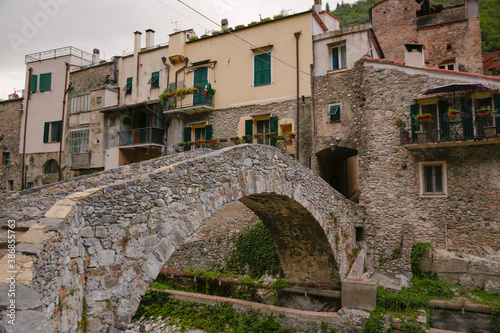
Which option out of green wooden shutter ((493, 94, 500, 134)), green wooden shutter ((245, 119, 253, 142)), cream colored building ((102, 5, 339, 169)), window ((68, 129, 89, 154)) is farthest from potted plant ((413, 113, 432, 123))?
window ((68, 129, 89, 154))

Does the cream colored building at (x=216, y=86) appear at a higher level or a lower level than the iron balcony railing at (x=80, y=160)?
higher

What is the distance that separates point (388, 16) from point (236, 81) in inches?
432

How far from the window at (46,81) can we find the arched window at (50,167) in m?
5.15

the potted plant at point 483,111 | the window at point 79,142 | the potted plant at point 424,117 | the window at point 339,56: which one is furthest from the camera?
the window at point 79,142

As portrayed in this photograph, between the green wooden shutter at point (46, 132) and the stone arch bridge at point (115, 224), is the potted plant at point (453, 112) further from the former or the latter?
the green wooden shutter at point (46, 132)

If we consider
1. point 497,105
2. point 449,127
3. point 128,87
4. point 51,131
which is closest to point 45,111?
point 51,131

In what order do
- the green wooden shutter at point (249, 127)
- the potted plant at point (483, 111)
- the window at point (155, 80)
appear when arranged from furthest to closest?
the window at point (155, 80)
the green wooden shutter at point (249, 127)
the potted plant at point (483, 111)

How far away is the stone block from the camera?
10.6 m

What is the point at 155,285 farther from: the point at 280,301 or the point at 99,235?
the point at 99,235

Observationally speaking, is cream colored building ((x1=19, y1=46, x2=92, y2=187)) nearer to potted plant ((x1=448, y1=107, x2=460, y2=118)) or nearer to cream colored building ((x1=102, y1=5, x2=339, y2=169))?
cream colored building ((x1=102, y1=5, x2=339, y2=169))

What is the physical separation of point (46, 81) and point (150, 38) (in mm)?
8397

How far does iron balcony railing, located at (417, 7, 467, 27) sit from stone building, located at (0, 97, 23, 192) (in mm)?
27977

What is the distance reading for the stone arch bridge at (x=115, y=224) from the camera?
A: 13.6ft

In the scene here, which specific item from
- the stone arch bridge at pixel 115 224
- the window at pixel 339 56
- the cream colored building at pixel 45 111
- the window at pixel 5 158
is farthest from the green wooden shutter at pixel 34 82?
the window at pixel 339 56
